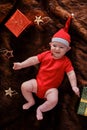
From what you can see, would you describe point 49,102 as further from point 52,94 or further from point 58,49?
point 58,49

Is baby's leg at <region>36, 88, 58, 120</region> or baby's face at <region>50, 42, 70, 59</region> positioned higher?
baby's face at <region>50, 42, 70, 59</region>

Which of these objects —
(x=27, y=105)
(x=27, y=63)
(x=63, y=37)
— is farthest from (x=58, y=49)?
(x=27, y=105)

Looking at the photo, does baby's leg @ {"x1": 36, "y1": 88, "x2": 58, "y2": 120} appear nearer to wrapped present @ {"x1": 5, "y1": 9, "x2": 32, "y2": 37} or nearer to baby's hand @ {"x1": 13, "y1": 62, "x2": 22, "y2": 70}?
baby's hand @ {"x1": 13, "y1": 62, "x2": 22, "y2": 70}

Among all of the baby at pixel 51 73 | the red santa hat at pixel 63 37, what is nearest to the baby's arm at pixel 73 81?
the baby at pixel 51 73

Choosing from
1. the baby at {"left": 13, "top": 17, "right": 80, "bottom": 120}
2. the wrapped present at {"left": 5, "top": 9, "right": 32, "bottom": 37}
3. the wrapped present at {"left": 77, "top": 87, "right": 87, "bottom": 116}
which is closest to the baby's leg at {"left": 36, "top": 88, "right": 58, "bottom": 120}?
the baby at {"left": 13, "top": 17, "right": 80, "bottom": 120}

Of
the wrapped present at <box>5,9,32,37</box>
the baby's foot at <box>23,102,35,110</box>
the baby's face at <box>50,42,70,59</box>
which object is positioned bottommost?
the baby's foot at <box>23,102,35,110</box>

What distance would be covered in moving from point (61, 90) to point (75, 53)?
0.17 metres

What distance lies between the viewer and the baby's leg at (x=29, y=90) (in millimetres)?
1363

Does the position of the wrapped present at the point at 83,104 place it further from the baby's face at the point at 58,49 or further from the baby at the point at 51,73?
the baby's face at the point at 58,49

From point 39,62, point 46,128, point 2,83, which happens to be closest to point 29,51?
point 39,62

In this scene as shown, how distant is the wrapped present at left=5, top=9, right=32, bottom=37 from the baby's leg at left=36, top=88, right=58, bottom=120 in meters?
0.32

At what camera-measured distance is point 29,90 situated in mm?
1367

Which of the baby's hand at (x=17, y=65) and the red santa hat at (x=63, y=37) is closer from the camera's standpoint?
the red santa hat at (x=63, y=37)

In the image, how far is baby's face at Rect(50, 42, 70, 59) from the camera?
1307 mm
